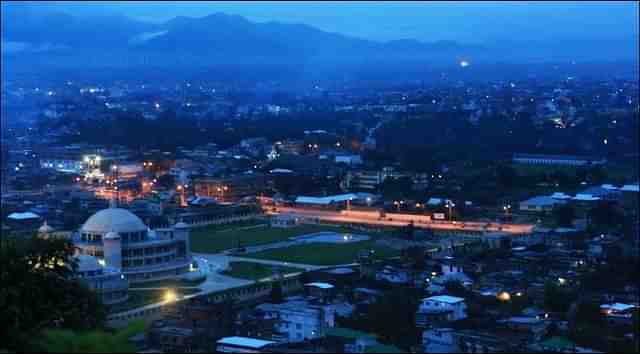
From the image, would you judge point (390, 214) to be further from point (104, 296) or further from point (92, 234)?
point (104, 296)

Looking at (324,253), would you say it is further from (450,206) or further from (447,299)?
(447,299)

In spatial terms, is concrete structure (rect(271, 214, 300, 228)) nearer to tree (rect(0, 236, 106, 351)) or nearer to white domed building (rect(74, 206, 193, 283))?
white domed building (rect(74, 206, 193, 283))

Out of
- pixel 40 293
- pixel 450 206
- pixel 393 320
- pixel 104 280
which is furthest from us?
pixel 450 206

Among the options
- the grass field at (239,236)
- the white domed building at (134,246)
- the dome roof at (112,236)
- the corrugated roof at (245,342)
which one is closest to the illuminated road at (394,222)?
the grass field at (239,236)

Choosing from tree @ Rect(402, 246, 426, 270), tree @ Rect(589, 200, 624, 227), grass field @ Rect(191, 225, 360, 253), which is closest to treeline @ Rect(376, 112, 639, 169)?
grass field @ Rect(191, 225, 360, 253)

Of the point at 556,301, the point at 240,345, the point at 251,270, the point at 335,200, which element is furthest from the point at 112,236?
the point at 335,200

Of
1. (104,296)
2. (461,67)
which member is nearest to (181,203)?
(104,296)
